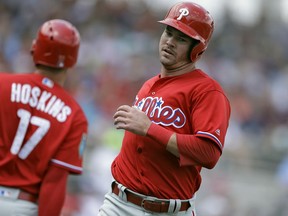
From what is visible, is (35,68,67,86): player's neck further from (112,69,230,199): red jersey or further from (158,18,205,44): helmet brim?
(158,18,205,44): helmet brim

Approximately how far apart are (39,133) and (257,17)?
53.6ft

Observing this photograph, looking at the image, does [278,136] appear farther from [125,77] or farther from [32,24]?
[32,24]

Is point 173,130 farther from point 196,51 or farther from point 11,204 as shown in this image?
point 11,204

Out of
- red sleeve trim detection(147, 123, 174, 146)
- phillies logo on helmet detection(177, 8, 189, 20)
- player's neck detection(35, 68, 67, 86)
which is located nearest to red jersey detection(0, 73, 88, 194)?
player's neck detection(35, 68, 67, 86)

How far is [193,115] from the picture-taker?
16.6 feet

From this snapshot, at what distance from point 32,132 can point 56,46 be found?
0.88 m

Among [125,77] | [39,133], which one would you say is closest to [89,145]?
[125,77]

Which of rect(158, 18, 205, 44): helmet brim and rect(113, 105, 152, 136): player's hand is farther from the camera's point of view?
rect(158, 18, 205, 44): helmet brim

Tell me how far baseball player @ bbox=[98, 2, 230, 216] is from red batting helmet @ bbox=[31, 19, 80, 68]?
1.10 metres

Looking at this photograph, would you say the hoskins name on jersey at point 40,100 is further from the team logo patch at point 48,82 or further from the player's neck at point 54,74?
the player's neck at point 54,74

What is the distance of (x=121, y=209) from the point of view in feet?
17.5

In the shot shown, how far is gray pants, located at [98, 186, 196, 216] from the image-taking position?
5277 millimetres

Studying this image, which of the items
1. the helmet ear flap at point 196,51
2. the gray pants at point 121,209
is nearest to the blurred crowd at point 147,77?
the gray pants at point 121,209

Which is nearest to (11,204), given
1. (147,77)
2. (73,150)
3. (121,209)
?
(73,150)
